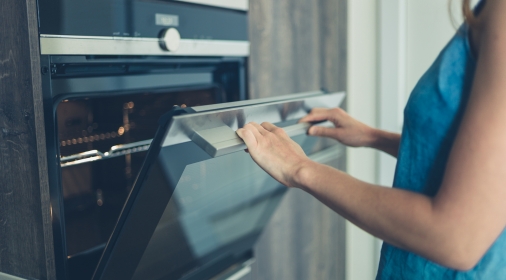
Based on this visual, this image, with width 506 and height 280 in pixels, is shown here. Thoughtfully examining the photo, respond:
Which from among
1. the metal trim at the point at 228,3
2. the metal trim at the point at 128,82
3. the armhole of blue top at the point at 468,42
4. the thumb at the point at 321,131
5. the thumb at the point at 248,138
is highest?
the metal trim at the point at 228,3

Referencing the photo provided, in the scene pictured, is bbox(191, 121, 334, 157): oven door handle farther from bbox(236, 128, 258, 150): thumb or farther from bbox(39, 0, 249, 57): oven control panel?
bbox(39, 0, 249, 57): oven control panel

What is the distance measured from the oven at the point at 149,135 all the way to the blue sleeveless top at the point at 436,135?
9.9 inches

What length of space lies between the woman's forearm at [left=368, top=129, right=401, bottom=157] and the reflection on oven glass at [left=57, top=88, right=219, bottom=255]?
495 millimetres

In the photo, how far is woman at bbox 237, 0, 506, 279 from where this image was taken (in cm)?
61

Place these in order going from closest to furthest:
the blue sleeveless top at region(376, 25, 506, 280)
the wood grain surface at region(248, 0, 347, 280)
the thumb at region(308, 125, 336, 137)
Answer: the blue sleeveless top at region(376, 25, 506, 280) < the thumb at region(308, 125, 336, 137) < the wood grain surface at region(248, 0, 347, 280)

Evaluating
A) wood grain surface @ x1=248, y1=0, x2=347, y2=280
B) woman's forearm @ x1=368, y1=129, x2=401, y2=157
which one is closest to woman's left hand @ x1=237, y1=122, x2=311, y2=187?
woman's forearm @ x1=368, y1=129, x2=401, y2=157

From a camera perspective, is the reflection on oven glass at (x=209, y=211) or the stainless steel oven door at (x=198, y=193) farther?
the reflection on oven glass at (x=209, y=211)

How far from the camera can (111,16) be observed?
90cm

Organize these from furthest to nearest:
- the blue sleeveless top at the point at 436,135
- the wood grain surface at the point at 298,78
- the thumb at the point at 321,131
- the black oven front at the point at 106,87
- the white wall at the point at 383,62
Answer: the white wall at the point at 383,62
the wood grain surface at the point at 298,78
the thumb at the point at 321,131
the black oven front at the point at 106,87
the blue sleeveless top at the point at 436,135

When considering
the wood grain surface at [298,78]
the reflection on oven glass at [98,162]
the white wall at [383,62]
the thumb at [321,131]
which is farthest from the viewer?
the white wall at [383,62]

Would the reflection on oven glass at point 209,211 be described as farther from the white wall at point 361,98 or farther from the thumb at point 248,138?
the white wall at point 361,98

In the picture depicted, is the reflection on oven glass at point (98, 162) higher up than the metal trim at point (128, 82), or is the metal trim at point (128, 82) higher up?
the metal trim at point (128, 82)

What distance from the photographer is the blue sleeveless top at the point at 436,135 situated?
2.35 feet

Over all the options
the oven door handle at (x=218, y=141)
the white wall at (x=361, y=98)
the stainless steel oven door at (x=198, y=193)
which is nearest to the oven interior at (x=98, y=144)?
the stainless steel oven door at (x=198, y=193)
